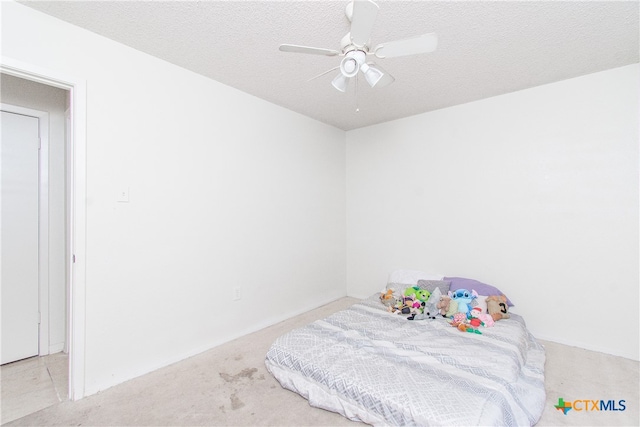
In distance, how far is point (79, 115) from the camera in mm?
2035

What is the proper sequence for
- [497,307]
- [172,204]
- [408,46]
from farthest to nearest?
[497,307], [172,204], [408,46]

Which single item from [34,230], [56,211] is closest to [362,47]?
[56,211]

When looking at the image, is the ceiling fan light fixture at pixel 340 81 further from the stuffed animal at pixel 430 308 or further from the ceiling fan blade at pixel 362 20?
the stuffed animal at pixel 430 308

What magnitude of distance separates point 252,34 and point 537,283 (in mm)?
3417

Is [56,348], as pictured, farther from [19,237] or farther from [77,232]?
[77,232]

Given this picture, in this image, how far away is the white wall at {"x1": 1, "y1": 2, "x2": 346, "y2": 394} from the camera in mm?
2086

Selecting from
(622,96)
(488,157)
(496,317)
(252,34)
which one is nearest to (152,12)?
(252,34)

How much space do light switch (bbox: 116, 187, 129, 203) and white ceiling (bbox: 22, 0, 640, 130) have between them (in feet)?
3.59

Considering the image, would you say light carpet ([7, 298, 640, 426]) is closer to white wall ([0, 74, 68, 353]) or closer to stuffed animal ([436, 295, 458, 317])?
stuffed animal ([436, 295, 458, 317])

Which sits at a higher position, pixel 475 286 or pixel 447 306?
pixel 475 286

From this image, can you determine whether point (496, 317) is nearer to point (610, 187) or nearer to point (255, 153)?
point (610, 187)

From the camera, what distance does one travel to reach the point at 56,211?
2.72m

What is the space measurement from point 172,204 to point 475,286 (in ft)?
10.0

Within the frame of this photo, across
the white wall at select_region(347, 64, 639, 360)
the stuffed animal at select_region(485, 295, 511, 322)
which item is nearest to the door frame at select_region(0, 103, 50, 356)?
the white wall at select_region(347, 64, 639, 360)
